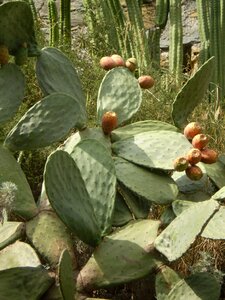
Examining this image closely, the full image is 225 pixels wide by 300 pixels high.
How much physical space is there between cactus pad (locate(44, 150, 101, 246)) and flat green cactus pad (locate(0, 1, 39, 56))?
2.04 ft

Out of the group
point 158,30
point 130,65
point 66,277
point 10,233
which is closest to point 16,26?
point 130,65

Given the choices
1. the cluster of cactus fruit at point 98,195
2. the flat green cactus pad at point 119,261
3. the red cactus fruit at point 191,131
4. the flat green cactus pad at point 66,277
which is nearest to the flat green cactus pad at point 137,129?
the cluster of cactus fruit at point 98,195

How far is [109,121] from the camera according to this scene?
2.61 meters

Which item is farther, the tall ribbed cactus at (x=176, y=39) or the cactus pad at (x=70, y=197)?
the tall ribbed cactus at (x=176, y=39)

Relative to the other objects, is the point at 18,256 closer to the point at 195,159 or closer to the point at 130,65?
the point at 195,159

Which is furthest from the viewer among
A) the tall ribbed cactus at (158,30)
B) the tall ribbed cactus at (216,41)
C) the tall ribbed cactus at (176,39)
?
the tall ribbed cactus at (158,30)

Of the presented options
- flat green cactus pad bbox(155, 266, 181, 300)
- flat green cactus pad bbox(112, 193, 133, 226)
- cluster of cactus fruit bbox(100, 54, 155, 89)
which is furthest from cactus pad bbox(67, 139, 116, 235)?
cluster of cactus fruit bbox(100, 54, 155, 89)

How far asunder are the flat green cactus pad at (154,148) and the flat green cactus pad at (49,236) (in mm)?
356

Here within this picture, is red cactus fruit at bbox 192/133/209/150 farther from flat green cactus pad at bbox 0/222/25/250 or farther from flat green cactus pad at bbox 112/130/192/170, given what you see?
flat green cactus pad at bbox 0/222/25/250

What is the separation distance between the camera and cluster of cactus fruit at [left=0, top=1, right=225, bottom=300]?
7.13 feet

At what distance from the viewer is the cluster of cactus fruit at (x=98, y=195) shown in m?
2.17

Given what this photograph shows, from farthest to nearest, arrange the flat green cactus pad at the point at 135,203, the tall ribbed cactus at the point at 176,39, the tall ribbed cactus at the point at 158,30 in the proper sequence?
the tall ribbed cactus at the point at 158,30, the tall ribbed cactus at the point at 176,39, the flat green cactus pad at the point at 135,203

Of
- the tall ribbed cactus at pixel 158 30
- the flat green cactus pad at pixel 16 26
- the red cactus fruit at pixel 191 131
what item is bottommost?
the tall ribbed cactus at pixel 158 30

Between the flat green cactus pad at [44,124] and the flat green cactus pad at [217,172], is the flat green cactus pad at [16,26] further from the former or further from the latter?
the flat green cactus pad at [217,172]
